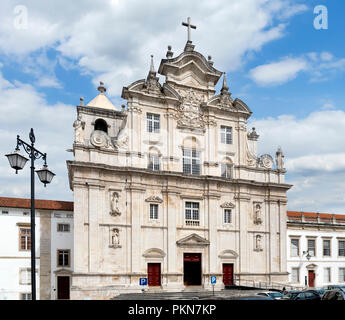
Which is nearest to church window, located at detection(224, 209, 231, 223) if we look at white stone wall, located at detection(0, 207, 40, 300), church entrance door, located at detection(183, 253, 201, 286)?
church entrance door, located at detection(183, 253, 201, 286)

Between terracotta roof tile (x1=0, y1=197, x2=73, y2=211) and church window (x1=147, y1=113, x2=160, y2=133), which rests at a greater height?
church window (x1=147, y1=113, x2=160, y2=133)

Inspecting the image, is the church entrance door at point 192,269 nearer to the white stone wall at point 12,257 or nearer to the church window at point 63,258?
the church window at point 63,258

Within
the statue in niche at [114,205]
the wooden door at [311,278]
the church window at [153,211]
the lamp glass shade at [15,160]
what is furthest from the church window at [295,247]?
the lamp glass shade at [15,160]

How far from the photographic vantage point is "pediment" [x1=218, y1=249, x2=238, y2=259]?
35.4 meters

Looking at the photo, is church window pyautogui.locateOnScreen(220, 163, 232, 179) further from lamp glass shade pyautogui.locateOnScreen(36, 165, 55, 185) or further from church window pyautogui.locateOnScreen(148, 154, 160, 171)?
lamp glass shade pyautogui.locateOnScreen(36, 165, 55, 185)

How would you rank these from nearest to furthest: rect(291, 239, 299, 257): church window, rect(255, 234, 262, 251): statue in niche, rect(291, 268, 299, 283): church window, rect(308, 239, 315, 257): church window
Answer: rect(255, 234, 262, 251): statue in niche, rect(291, 268, 299, 283): church window, rect(291, 239, 299, 257): church window, rect(308, 239, 315, 257): church window

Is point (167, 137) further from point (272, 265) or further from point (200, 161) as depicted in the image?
point (272, 265)

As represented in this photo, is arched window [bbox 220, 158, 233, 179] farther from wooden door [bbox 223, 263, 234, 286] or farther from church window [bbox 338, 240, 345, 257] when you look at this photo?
church window [bbox 338, 240, 345, 257]

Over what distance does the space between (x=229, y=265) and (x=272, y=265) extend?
179 inches

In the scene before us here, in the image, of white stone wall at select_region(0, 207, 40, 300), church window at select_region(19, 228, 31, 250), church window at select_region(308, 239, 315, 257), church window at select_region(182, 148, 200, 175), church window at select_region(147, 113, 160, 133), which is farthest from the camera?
church window at select_region(308, 239, 315, 257)

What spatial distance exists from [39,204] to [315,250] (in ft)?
97.1

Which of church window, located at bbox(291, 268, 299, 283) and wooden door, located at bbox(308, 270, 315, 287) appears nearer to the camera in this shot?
church window, located at bbox(291, 268, 299, 283)

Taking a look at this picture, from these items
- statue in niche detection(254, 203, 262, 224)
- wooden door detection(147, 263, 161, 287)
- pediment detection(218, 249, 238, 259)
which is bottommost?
wooden door detection(147, 263, 161, 287)
